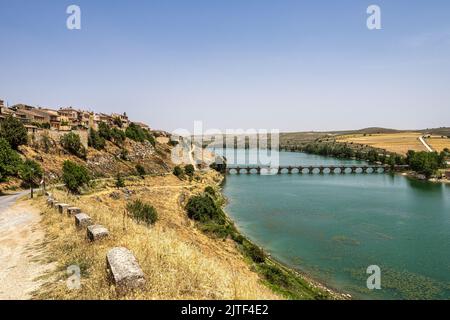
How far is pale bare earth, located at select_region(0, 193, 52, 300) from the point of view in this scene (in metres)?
7.20

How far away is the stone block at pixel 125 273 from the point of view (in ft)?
19.6

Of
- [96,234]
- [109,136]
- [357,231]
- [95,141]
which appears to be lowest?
[357,231]

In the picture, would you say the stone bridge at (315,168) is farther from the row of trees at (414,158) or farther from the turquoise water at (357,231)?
the turquoise water at (357,231)

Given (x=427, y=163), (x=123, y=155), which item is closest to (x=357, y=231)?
(x=123, y=155)

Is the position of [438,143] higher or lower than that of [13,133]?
lower

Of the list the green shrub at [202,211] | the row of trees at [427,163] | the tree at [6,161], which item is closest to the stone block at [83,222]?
the tree at [6,161]

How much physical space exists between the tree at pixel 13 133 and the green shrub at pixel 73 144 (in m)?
8.43

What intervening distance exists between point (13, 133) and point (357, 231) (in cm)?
4903

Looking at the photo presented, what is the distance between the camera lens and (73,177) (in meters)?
37.0

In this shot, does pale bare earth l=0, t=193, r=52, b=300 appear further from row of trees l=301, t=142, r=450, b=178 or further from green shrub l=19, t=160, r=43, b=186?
row of trees l=301, t=142, r=450, b=178

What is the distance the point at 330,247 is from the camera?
3366 cm

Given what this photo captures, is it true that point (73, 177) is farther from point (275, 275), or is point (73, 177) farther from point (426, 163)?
point (426, 163)
